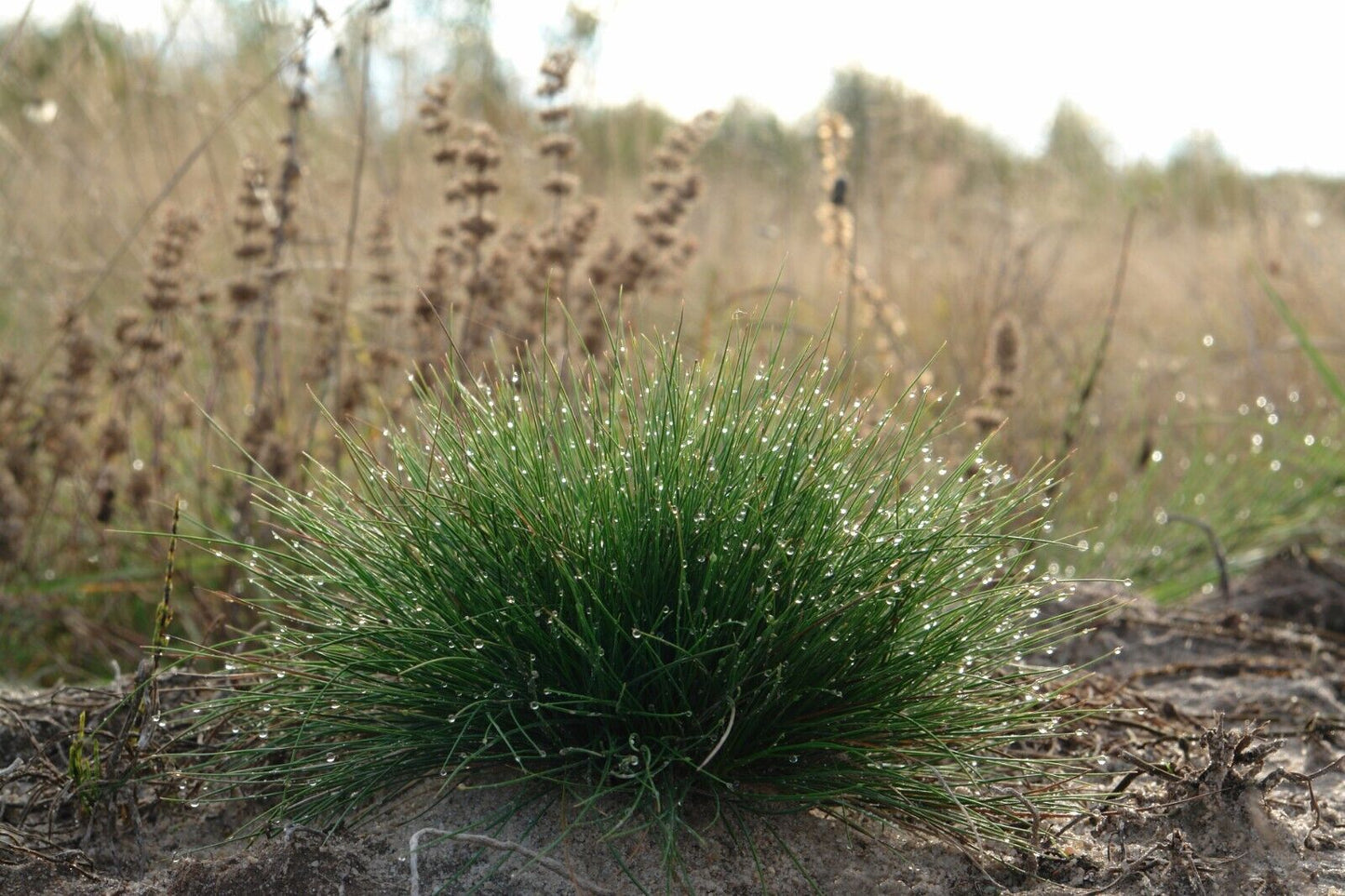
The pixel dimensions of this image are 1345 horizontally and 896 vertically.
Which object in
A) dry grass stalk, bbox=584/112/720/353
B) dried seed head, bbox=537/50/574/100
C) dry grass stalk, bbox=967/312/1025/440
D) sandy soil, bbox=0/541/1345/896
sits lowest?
sandy soil, bbox=0/541/1345/896

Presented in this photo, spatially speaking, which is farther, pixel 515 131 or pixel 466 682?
pixel 515 131

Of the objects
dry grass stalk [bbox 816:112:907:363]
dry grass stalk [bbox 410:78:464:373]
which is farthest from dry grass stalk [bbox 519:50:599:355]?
dry grass stalk [bbox 816:112:907:363]

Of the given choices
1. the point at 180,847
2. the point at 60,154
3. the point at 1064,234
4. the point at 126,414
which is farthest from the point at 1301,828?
the point at 1064,234

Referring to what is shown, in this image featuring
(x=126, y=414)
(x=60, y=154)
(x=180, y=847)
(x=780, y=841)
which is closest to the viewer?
(x=780, y=841)

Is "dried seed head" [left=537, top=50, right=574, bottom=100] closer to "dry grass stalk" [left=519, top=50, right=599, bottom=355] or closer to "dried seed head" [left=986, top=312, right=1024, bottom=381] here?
"dry grass stalk" [left=519, top=50, right=599, bottom=355]

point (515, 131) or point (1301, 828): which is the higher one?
point (515, 131)

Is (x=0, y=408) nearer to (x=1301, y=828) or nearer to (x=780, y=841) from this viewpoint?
(x=780, y=841)
